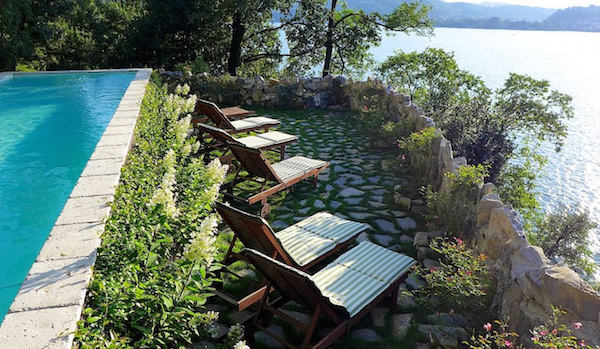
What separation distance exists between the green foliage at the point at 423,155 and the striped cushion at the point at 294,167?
1.24 metres

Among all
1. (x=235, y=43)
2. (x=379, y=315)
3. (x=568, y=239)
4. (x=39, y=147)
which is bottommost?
(x=568, y=239)

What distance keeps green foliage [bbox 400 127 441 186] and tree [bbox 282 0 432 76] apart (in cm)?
1009

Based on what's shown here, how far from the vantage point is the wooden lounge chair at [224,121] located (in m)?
6.66

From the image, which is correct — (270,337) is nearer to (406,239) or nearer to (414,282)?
(414,282)

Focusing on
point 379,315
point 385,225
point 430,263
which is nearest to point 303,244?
point 379,315

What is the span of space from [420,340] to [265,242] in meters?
1.30

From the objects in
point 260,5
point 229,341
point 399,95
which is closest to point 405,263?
point 229,341

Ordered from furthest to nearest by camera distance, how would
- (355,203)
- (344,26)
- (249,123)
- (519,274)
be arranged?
(344,26) → (249,123) → (355,203) → (519,274)

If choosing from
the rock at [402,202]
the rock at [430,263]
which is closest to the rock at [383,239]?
the rock at [430,263]

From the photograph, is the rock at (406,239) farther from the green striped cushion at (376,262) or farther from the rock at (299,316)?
the rock at (299,316)

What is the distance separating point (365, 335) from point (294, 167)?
2.75 m

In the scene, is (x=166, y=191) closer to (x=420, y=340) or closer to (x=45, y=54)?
(x=420, y=340)

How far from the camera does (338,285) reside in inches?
126

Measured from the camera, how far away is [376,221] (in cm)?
479
